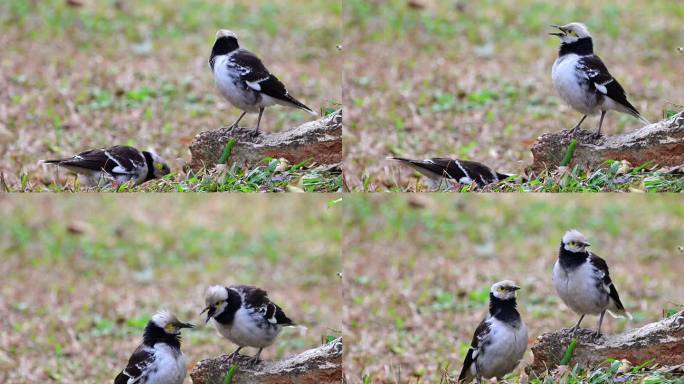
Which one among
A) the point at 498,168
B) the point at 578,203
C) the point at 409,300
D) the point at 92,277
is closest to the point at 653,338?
the point at 498,168

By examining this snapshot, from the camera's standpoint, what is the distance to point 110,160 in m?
8.10

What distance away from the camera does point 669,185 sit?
7750 millimetres

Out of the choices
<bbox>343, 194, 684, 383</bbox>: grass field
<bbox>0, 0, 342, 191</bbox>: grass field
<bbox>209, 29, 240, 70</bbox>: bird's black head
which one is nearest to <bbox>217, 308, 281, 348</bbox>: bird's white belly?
<bbox>343, 194, 684, 383</bbox>: grass field

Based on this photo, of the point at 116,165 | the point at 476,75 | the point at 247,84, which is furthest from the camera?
the point at 476,75

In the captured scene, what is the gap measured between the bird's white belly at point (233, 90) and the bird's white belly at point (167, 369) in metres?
2.16

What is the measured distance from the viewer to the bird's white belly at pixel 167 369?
705 centimetres

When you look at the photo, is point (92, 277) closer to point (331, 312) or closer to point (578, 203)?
point (331, 312)

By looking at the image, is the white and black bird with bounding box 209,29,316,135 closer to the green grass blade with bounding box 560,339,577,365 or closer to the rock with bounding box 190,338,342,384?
the rock with bounding box 190,338,342,384

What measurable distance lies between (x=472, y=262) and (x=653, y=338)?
12.1 ft

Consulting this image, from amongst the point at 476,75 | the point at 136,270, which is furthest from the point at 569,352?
the point at 136,270

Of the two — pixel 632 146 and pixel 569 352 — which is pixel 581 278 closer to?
pixel 569 352

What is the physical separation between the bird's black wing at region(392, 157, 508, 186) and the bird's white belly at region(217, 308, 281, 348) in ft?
6.31

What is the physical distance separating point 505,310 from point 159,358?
9.01 ft

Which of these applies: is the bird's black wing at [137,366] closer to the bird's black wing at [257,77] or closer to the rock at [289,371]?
the rock at [289,371]
